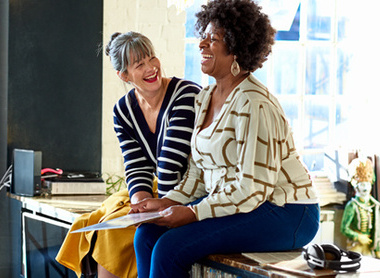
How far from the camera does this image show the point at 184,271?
210 cm

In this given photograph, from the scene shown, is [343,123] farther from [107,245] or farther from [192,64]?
[107,245]

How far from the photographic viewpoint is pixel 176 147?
259cm

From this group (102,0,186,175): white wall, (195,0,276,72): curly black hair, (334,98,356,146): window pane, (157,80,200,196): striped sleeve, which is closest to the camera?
(195,0,276,72): curly black hair

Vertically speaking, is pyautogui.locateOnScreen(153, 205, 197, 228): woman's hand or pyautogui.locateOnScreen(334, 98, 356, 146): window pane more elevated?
pyautogui.locateOnScreen(334, 98, 356, 146): window pane

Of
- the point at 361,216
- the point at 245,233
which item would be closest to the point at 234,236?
the point at 245,233

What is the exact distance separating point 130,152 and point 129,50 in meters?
0.43

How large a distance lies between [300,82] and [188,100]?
3246 mm

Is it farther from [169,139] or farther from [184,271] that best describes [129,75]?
[184,271]

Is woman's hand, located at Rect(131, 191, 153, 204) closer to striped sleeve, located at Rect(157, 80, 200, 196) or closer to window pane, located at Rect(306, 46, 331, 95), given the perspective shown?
striped sleeve, located at Rect(157, 80, 200, 196)

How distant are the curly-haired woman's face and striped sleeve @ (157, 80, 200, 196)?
37 centimetres

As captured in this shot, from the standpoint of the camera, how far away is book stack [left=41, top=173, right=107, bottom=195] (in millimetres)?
4008

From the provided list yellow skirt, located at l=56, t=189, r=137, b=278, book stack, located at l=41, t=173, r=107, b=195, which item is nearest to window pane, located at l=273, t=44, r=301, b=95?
book stack, located at l=41, t=173, r=107, b=195

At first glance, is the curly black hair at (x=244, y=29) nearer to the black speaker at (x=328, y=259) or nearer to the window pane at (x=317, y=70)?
the black speaker at (x=328, y=259)

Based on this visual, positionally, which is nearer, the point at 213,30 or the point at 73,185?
the point at 213,30
